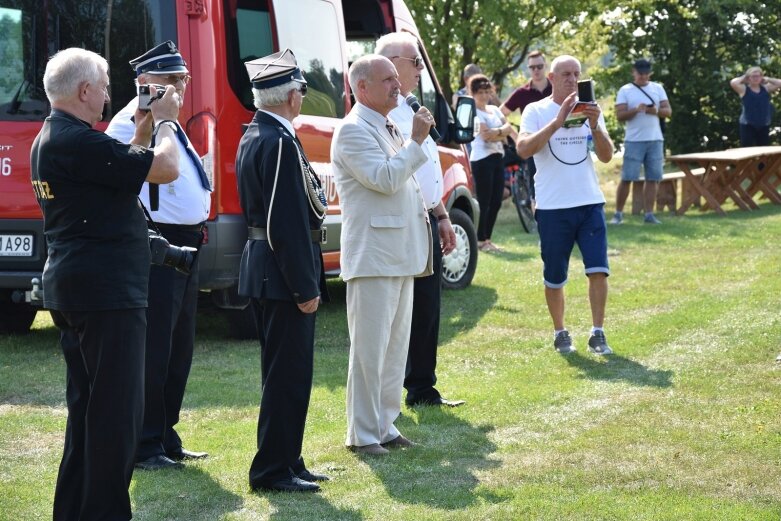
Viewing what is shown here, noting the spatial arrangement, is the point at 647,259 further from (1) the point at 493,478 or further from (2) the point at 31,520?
(2) the point at 31,520

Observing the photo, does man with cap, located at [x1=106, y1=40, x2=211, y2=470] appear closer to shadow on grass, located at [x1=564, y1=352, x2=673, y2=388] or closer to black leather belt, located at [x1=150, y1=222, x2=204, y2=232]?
black leather belt, located at [x1=150, y1=222, x2=204, y2=232]

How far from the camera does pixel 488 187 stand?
48.9 ft

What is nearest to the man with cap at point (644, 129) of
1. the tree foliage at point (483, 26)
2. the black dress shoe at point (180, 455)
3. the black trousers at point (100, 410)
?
the tree foliage at point (483, 26)

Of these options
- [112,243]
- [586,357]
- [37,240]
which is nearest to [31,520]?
[112,243]

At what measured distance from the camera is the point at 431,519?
16.7 feet

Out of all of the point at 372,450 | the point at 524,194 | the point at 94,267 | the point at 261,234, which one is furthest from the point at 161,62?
the point at 524,194

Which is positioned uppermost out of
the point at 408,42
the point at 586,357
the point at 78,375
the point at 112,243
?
the point at 408,42

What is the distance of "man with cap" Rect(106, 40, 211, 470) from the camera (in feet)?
19.5

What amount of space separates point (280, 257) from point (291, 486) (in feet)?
3.31

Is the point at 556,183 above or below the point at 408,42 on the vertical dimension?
below

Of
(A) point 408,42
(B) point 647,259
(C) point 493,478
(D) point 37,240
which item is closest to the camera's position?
(C) point 493,478

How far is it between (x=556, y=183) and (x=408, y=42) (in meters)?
2.14

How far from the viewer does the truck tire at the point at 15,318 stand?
10016 mm

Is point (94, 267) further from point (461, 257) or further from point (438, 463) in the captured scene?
point (461, 257)
